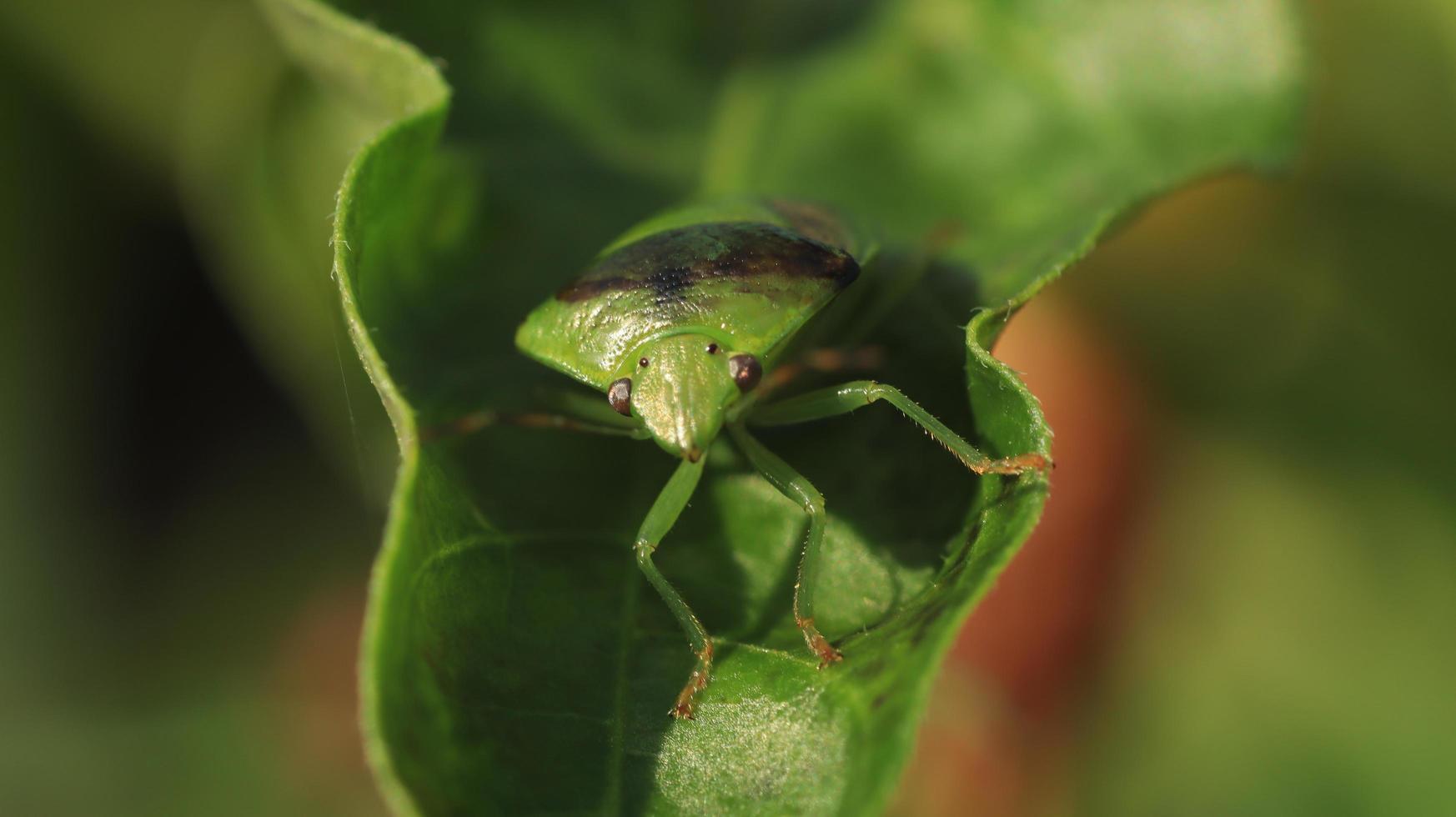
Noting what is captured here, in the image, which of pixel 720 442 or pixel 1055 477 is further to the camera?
pixel 1055 477

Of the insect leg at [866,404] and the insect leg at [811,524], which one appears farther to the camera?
the insect leg at [866,404]

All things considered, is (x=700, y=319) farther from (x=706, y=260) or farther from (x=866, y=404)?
(x=866, y=404)

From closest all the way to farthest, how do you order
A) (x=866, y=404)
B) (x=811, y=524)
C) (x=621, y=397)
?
(x=811, y=524) < (x=866, y=404) < (x=621, y=397)

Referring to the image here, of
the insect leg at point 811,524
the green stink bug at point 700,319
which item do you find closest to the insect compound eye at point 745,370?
the green stink bug at point 700,319

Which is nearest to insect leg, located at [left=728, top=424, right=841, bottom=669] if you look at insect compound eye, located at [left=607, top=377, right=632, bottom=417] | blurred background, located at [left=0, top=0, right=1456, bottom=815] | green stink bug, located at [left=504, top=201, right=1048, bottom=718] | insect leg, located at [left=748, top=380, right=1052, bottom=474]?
green stink bug, located at [left=504, top=201, right=1048, bottom=718]

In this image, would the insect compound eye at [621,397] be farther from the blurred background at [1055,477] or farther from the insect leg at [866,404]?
the blurred background at [1055,477]

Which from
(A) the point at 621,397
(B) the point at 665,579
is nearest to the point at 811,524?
(B) the point at 665,579

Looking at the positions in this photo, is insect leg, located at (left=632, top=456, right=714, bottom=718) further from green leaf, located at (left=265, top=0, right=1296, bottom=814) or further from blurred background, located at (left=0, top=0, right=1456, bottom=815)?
blurred background, located at (left=0, top=0, right=1456, bottom=815)
